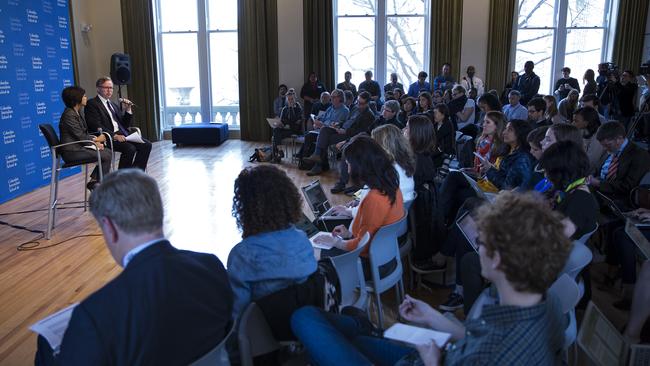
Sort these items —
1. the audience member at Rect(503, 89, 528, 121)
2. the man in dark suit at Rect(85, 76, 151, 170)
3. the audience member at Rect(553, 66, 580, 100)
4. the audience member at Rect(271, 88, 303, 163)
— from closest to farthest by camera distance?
the man in dark suit at Rect(85, 76, 151, 170) → the audience member at Rect(503, 89, 528, 121) → the audience member at Rect(553, 66, 580, 100) → the audience member at Rect(271, 88, 303, 163)

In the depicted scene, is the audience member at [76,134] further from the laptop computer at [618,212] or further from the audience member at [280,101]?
the audience member at [280,101]

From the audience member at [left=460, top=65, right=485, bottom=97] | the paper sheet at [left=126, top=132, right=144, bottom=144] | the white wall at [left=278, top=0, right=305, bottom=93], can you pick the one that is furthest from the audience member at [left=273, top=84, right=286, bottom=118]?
the paper sheet at [left=126, top=132, right=144, bottom=144]

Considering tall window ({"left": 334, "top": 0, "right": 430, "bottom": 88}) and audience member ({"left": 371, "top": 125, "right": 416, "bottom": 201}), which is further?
tall window ({"left": 334, "top": 0, "right": 430, "bottom": 88})

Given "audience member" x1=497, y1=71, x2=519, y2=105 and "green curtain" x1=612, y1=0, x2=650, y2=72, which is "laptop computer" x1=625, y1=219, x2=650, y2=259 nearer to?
"audience member" x1=497, y1=71, x2=519, y2=105

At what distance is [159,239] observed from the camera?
5.14 ft

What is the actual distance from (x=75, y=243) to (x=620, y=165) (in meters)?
4.68

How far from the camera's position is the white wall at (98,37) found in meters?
10.6

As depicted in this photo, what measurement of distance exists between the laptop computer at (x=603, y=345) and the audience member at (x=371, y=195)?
1.12 meters

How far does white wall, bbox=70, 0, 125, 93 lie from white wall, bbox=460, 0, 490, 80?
7.48 metres

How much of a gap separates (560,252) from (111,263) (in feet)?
12.6

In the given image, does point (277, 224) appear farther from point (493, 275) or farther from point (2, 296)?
point (2, 296)

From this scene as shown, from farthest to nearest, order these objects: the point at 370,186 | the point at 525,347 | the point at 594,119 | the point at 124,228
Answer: the point at 594,119 < the point at 370,186 < the point at 124,228 < the point at 525,347

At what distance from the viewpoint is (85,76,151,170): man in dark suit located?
583cm

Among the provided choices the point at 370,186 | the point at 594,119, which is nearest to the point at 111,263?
the point at 370,186
